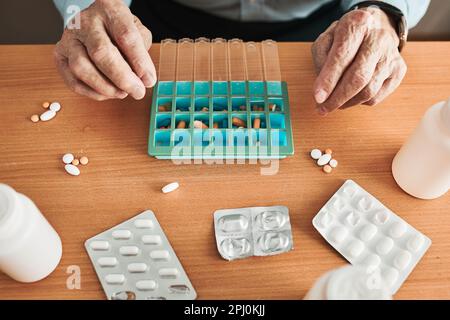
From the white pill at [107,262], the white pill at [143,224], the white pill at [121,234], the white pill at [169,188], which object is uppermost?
the white pill at [169,188]

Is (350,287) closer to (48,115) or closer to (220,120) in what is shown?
(220,120)

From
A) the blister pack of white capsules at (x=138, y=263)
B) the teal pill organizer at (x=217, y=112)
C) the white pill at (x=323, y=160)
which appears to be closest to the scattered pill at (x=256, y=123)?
the teal pill organizer at (x=217, y=112)

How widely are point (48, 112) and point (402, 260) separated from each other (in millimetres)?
557

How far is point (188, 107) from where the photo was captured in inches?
27.1

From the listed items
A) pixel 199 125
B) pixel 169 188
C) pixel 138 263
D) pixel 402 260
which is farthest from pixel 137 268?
pixel 402 260

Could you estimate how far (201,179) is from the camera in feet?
2.09

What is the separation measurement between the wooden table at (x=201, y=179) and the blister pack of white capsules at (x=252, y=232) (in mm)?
11

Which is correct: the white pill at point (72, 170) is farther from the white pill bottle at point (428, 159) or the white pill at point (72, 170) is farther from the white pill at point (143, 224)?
Result: the white pill bottle at point (428, 159)

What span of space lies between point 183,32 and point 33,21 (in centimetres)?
58

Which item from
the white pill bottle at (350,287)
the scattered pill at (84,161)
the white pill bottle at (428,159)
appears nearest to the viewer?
the white pill bottle at (350,287)

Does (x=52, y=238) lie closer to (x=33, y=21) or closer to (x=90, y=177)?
(x=90, y=177)

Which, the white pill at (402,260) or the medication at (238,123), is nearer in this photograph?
the white pill at (402,260)

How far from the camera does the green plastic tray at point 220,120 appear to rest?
2.09ft

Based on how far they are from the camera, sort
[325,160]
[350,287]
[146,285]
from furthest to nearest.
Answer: [325,160] < [146,285] < [350,287]
